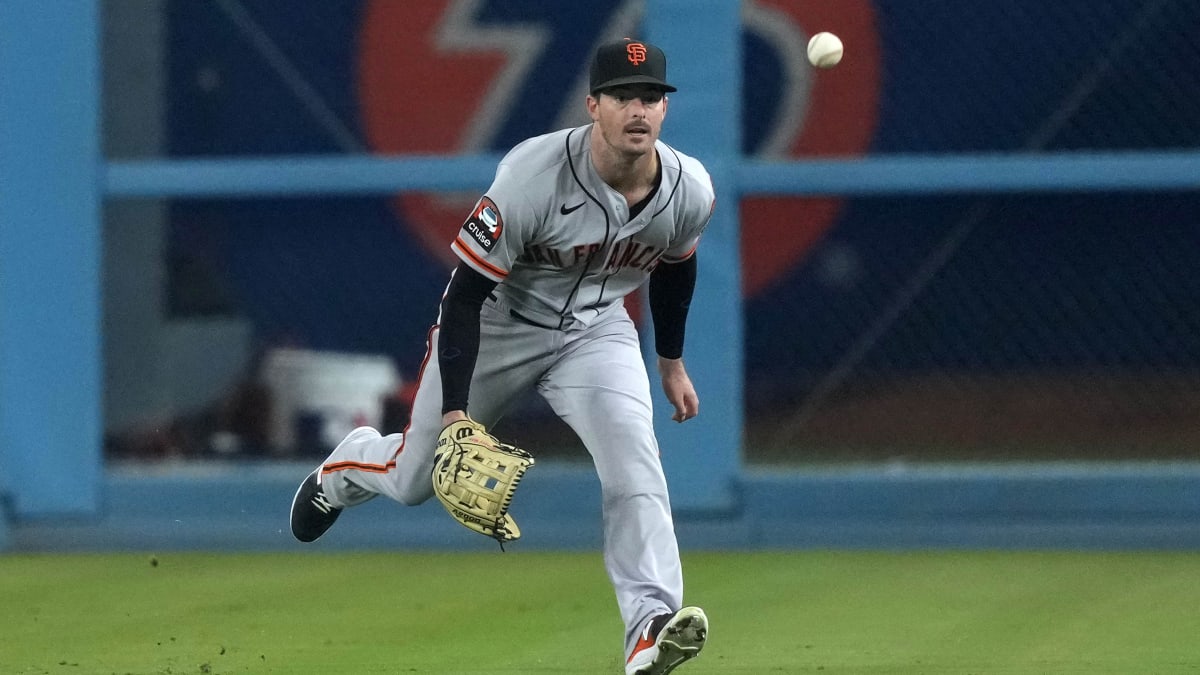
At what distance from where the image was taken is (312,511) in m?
6.07

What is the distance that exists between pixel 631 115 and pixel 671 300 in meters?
0.89

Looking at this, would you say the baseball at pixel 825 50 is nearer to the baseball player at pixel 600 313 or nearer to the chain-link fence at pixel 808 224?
the baseball player at pixel 600 313

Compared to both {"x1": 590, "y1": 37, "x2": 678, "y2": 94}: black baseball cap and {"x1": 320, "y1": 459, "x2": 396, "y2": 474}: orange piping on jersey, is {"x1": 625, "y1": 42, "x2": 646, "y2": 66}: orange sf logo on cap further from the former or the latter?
{"x1": 320, "y1": 459, "x2": 396, "y2": 474}: orange piping on jersey

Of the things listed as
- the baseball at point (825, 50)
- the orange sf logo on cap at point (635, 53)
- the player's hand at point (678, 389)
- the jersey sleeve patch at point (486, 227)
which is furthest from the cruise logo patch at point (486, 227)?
the baseball at point (825, 50)

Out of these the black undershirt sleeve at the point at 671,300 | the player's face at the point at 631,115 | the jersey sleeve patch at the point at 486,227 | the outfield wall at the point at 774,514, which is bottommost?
the outfield wall at the point at 774,514

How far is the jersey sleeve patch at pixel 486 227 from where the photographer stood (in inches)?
193

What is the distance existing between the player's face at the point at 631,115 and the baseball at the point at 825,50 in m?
1.57

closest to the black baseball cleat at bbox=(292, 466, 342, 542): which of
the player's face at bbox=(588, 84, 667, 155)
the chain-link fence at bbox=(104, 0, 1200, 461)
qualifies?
the player's face at bbox=(588, 84, 667, 155)

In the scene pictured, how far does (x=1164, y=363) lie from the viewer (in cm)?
858

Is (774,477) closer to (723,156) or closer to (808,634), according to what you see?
(723,156)

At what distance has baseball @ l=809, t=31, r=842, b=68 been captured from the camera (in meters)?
6.30

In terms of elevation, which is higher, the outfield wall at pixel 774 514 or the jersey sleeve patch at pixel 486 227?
the jersey sleeve patch at pixel 486 227

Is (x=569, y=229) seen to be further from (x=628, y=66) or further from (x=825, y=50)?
(x=825, y=50)

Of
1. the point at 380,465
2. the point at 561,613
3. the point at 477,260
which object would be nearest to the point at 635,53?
the point at 477,260
